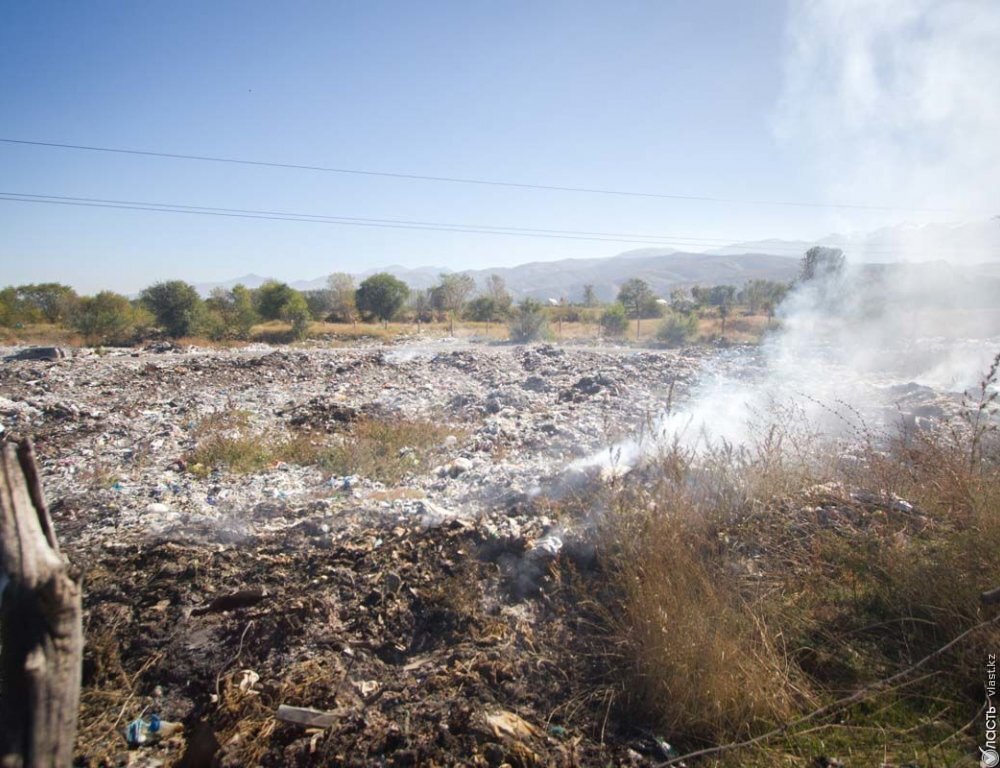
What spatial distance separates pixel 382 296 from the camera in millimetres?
31984

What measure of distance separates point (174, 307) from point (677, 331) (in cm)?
2273

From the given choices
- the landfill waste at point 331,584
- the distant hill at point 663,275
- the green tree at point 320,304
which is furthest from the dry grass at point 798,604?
the distant hill at point 663,275

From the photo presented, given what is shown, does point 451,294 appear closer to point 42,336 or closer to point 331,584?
point 42,336

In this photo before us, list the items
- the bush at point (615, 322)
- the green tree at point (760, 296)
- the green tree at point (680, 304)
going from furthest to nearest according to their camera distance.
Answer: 1. the green tree at point (680, 304)
2. the green tree at point (760, 296)
3. the bush at point (615, 322)

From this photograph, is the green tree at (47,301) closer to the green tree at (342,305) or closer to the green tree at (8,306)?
the green tree at (8,306)

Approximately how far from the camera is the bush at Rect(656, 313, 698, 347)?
21.7m

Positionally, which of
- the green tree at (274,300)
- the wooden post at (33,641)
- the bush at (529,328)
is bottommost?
the wooden post at (33,641)

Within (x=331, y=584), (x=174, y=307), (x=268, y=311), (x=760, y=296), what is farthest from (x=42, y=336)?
(x=760, y=296)

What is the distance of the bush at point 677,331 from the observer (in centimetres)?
2169

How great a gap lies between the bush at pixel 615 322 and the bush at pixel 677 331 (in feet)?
7.62

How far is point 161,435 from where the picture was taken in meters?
7.10

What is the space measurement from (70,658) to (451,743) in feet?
4.61

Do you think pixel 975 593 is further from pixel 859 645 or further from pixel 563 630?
pixel 563 630

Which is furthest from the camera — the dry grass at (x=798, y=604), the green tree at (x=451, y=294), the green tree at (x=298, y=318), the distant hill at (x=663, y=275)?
the distant hill at (x=663, y=275)
